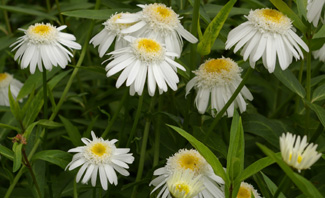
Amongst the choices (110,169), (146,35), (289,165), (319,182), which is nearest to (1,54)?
(146,35)

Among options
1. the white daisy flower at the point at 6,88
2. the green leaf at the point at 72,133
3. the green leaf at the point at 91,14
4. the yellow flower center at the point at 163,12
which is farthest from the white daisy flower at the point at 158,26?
the white daisy flower at the point at 6,88

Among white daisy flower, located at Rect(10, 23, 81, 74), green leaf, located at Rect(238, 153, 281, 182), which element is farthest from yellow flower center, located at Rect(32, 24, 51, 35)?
green leaf, located at Rect(238, 153, 281, 182)

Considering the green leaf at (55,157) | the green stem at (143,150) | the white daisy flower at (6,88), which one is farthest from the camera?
the white daisy flower at (6,88)

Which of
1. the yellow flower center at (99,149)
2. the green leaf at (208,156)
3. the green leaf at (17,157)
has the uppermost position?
the green leaf at (208,156)

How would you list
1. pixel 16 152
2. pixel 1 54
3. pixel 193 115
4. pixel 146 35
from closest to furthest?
1. pixel 16 152
2. pixel 146 35
3. pixel 193 115
4. pixel 1 54

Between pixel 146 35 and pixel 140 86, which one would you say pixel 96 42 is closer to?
pixel 146 35

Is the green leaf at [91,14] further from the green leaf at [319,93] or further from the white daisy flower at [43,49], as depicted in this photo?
the green leaf at [319,93]

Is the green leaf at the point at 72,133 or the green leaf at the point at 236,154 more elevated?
the green leaf at the point at 236,154
